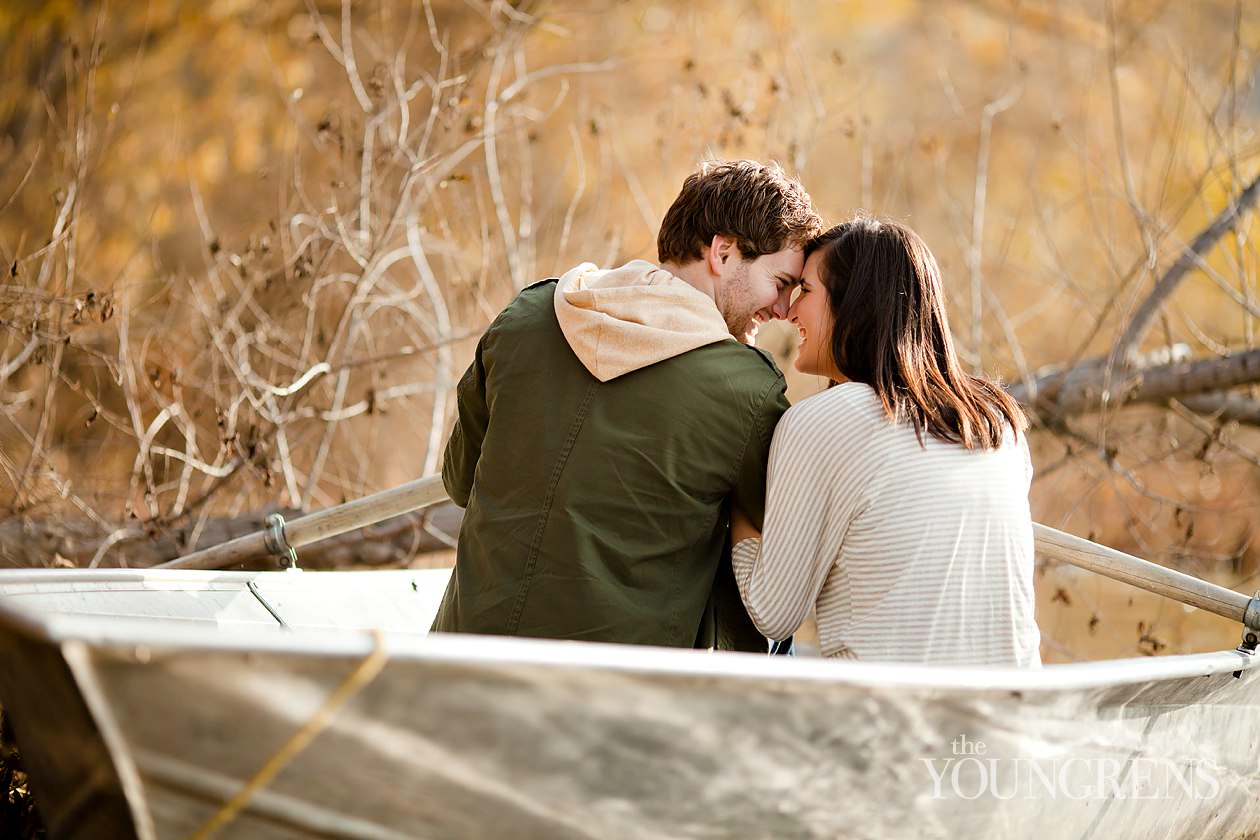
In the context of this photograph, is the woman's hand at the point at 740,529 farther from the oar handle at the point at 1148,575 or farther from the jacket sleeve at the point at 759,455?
the oar handle at the point at 1148,575

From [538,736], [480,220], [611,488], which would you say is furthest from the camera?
[480,220]

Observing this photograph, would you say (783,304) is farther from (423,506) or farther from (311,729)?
(311,729)

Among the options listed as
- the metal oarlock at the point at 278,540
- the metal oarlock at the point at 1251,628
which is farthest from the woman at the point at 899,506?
the metal oarlock at the point at 278,540

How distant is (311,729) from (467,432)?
1.10 metres

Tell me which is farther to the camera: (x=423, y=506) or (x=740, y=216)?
(x=423, y=506)

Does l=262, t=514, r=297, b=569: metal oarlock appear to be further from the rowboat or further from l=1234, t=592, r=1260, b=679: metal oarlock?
l=1234, t=592, r=1260, b=679: metal oarlock

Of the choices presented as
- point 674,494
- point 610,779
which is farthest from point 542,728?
point 674,494

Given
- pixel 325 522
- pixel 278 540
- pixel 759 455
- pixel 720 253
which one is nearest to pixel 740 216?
pixel 720 253

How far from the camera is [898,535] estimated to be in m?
1.95

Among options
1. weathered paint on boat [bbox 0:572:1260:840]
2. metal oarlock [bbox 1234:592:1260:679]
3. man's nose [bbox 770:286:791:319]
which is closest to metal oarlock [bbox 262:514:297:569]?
man's nose [bbox 770:286:791:319]

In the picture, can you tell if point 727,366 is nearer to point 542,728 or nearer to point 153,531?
point 542,728

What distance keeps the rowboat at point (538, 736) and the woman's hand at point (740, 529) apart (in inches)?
20.2

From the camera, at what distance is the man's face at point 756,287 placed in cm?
230

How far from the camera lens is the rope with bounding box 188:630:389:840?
4.47ft
